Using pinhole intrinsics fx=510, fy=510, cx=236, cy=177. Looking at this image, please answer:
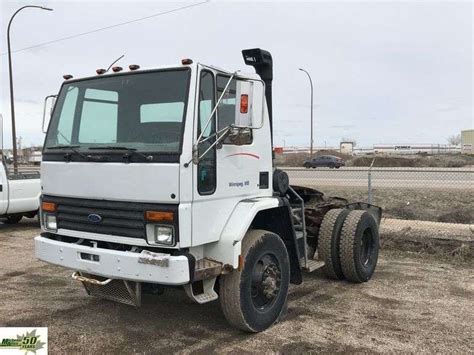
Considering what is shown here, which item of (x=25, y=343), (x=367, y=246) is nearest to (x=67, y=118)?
(x=25, y=343)

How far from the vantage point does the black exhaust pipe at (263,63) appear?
237 inches

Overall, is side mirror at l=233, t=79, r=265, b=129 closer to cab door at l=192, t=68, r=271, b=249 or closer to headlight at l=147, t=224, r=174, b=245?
cab door at l=192, t=68, r=271, b=249

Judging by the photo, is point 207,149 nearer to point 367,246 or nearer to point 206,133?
point 206,133

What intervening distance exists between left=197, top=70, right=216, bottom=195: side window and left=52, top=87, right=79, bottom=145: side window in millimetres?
1445

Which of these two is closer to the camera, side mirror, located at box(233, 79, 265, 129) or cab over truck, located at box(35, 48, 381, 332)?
cab over truck, located at box(35, 48, 381, 332)

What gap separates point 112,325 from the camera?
17.6 feet

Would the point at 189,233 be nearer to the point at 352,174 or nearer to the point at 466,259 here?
the point at 466,259

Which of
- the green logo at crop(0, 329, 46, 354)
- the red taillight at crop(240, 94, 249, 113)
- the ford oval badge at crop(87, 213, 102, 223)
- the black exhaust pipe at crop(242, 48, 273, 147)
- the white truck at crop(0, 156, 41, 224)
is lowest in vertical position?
the green logo at crop(0, 329, 46, 354)

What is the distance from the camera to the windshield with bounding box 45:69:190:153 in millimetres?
4508

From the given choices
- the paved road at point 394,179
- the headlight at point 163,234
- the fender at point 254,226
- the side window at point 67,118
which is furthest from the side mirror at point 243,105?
the paved road at point 394,179

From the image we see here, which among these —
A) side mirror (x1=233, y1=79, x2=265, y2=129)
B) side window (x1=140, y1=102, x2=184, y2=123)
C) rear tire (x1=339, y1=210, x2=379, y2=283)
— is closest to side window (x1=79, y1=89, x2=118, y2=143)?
side window (x1=140, y1=102, x2=184, y2=123)

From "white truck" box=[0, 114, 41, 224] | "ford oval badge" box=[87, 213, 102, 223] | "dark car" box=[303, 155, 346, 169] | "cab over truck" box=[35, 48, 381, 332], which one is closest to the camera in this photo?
"cab over truck" box=[35, 48, 381, 332]

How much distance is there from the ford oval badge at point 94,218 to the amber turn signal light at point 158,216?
0.55m

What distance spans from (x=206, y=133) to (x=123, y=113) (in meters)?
0.86
